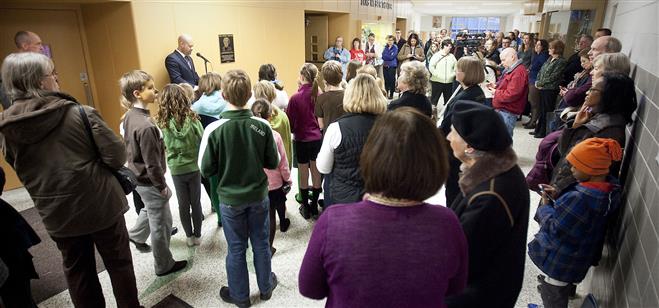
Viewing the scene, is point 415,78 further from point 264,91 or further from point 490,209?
point 490,209

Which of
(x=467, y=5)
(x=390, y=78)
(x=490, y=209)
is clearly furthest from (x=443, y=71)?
(x=467, y=5)

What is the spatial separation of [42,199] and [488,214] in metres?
2.13

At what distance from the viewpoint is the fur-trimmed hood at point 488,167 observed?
1274 mm

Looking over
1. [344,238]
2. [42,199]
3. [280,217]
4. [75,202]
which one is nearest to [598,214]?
[344,238]

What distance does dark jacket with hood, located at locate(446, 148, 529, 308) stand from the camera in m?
1.24

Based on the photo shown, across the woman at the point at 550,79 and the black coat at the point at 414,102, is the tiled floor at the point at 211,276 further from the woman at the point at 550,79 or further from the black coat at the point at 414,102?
the woman at the point at 550,79

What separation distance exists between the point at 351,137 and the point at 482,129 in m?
1.03

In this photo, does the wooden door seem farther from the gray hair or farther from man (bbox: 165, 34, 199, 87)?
the gray hair

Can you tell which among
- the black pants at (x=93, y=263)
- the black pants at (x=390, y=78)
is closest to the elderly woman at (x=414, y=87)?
the black pants at (x=93, y=263)

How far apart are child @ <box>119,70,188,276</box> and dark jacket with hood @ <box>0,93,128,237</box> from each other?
1.22 ft

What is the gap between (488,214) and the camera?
4.02 feet

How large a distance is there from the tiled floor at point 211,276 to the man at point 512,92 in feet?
5.53

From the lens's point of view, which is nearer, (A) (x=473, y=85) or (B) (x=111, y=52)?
(A) (x=473, y=85)

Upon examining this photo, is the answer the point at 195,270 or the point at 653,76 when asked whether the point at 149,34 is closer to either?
the point at 195,270
